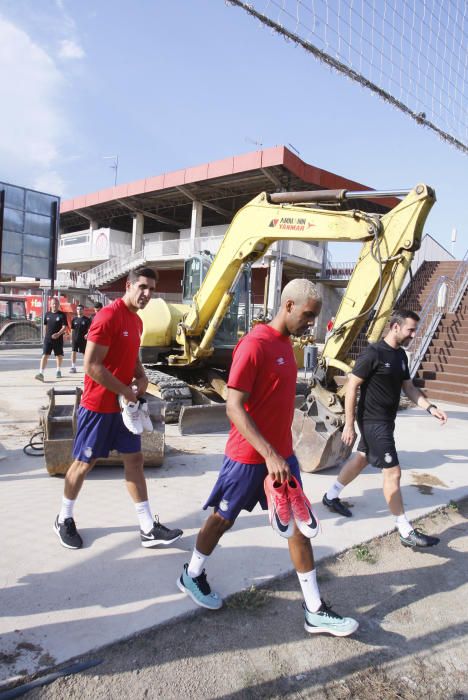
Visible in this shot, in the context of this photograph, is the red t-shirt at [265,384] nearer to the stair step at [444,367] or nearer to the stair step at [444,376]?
the stair step at [444,376]

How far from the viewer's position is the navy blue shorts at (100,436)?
3201 mm

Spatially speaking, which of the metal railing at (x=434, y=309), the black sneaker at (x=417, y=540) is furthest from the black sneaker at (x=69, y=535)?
the metal railing at (x=434, y=309)

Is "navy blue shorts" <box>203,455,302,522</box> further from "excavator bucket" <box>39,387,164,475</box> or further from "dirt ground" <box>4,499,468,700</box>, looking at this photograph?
"excavator bucket" <box>39,387,164,475</box>

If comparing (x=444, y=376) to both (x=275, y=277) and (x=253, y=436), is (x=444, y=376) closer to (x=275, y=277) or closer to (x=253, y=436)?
(x=253, y=436)

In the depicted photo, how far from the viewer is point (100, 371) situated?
10.00ft

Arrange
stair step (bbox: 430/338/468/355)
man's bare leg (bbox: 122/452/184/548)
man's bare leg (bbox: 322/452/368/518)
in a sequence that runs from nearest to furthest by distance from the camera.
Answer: man's bare leg (bbox: 122/452/184/548), man's bare leg (bbox: 322/452/368/518), stair step (bbox: 430/338/468/355)

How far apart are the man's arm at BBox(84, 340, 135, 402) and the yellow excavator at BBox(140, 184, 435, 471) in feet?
8.93

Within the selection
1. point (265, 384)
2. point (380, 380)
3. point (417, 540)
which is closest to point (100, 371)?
point (265, 384)

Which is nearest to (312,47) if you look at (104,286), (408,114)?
(408,114)

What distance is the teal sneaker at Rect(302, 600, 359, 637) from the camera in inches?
97.6

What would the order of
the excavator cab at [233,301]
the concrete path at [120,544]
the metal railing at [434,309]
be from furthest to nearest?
the metal railing at [434,309], the excavator cab at [233,301], the concrete path at [120,544]

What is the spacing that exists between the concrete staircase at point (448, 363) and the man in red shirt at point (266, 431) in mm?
9537

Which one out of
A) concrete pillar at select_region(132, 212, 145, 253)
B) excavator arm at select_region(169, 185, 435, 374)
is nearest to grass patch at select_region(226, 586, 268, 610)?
excavator arm at select_region(169, 185, 435, 374)

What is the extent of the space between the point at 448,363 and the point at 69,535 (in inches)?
447
